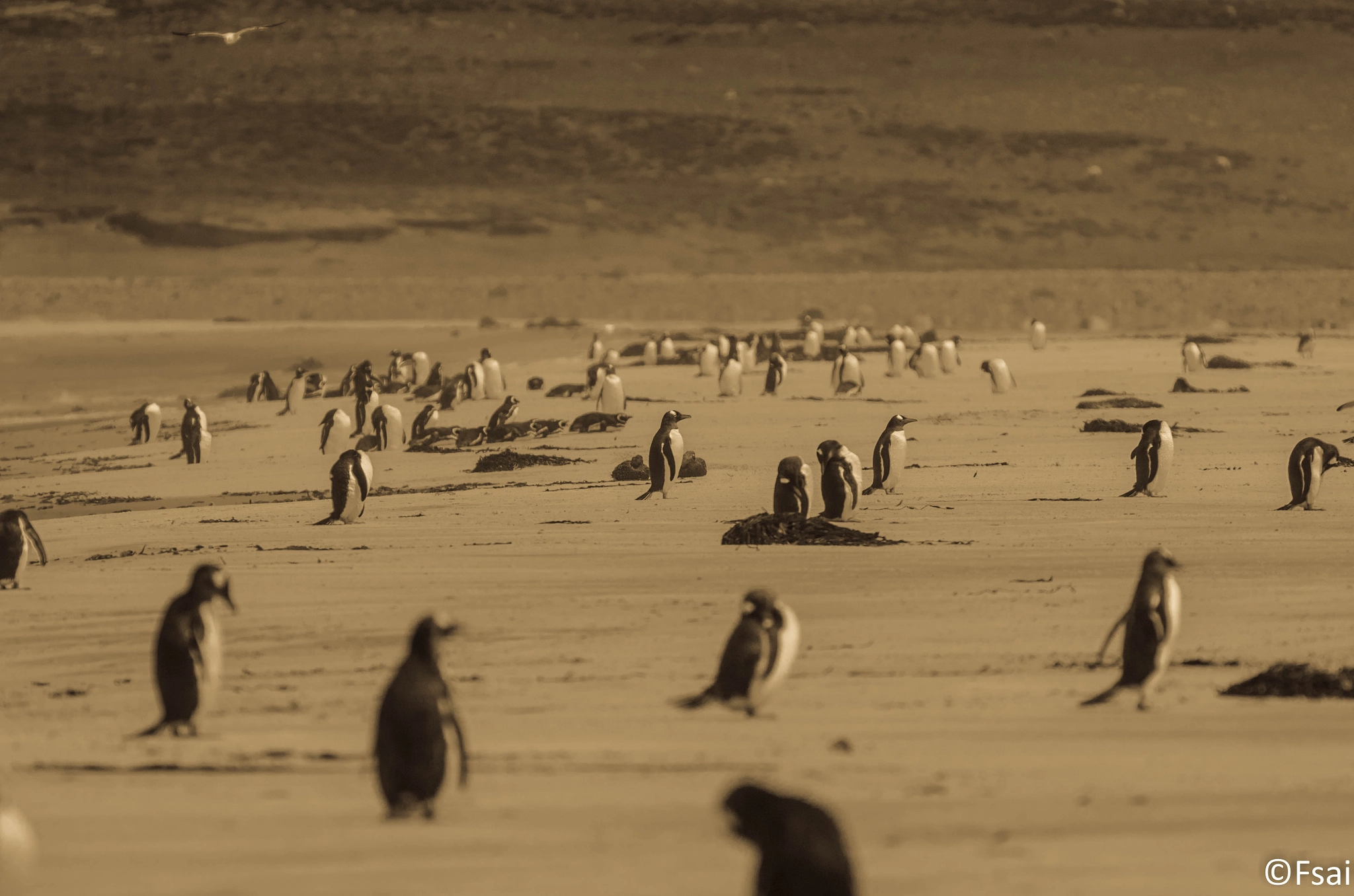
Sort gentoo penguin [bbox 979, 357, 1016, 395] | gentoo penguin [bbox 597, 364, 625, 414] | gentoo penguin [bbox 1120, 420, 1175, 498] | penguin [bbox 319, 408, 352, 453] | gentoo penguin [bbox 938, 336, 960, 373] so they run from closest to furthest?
gentoo penguin [bbox 1120, 420, 1175, 498]
penguin [bbox 319, 408, 352, 453]
gentoo penguin [bbox 597, 364, 625, 414]
gentoo penguin [bbox 979, 357, 1016, 395]
gentoo penguin [bbox 938, 336, 960, 373]

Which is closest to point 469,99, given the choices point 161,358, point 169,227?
point 169,227

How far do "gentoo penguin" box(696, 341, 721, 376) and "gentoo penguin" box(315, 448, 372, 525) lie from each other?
1478 cm

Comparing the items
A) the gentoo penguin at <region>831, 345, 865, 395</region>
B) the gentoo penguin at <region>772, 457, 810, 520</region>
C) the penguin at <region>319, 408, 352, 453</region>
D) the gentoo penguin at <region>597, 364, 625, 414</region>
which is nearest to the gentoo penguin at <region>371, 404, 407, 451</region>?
the penguin at <region>319, 408, 352, 453</region>

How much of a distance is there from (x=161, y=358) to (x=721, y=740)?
31.0m

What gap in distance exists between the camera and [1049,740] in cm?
558

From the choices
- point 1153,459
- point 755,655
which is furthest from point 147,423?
point 755,655

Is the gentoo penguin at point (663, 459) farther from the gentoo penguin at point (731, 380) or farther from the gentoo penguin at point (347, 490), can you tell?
the gentoo penguin at point (731, 380)

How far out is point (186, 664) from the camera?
5.88 metres

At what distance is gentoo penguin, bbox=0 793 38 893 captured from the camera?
151 inches

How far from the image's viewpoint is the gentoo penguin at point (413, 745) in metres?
4.75

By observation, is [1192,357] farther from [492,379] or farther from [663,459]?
[663,459]

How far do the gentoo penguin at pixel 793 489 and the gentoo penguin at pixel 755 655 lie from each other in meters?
5.14

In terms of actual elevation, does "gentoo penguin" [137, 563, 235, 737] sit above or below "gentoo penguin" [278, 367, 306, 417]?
below

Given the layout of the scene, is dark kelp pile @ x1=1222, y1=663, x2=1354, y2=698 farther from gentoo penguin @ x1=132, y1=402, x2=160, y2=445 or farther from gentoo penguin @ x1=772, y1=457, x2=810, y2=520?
gentoo penguin @ x1=132, y1=402, x2=160, y2=445
